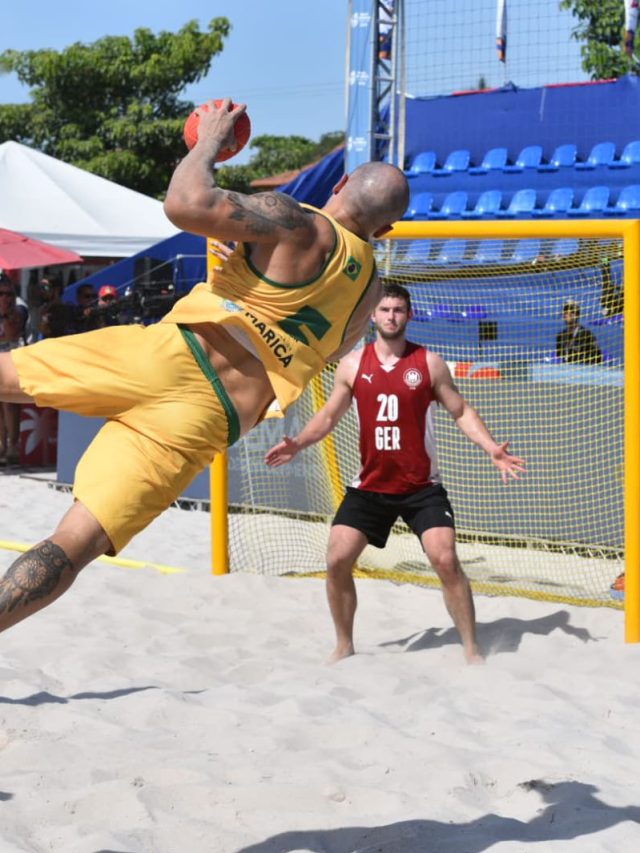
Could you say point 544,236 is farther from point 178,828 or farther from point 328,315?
point 178,828

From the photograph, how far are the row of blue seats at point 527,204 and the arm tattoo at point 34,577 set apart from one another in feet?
40.9

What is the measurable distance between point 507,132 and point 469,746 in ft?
43.8

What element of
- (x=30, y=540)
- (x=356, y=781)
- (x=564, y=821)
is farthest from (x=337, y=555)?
(x=30, y=540)

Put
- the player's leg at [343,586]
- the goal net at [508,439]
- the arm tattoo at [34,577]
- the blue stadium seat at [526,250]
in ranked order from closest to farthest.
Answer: the arm tattoo at [34,577] → the player's leg at [343,586] → the blue stadium seat at [526,250] → the goal net at [508,439]

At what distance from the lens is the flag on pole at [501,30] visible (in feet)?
40.8

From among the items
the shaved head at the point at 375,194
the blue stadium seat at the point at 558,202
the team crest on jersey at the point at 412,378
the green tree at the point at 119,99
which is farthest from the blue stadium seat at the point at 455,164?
the green tree at the point at 119,99

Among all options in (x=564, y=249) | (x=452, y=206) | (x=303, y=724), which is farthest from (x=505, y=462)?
(x=452, y=206)

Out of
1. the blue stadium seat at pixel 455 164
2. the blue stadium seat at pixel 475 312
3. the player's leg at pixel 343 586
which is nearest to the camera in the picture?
the player's leg at pixel 343 586

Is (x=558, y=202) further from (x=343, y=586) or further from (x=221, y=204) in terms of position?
(x=221, y=204)

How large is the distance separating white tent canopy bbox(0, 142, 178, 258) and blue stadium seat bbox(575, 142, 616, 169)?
5.90 m

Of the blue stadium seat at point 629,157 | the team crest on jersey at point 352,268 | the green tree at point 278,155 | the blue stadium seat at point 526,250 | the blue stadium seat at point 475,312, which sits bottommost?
the blue stadium seat at point 475,312

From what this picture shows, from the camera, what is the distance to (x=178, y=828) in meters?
3.64

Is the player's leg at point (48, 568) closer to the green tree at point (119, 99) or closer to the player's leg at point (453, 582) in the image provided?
the player's leg at point (453, 582)

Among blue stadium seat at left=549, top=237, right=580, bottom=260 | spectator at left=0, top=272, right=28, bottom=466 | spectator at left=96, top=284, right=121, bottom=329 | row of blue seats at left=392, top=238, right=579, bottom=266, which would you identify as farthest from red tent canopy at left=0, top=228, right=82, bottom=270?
blue stadium seat at left=549, top=237, right=580, bottom=260
